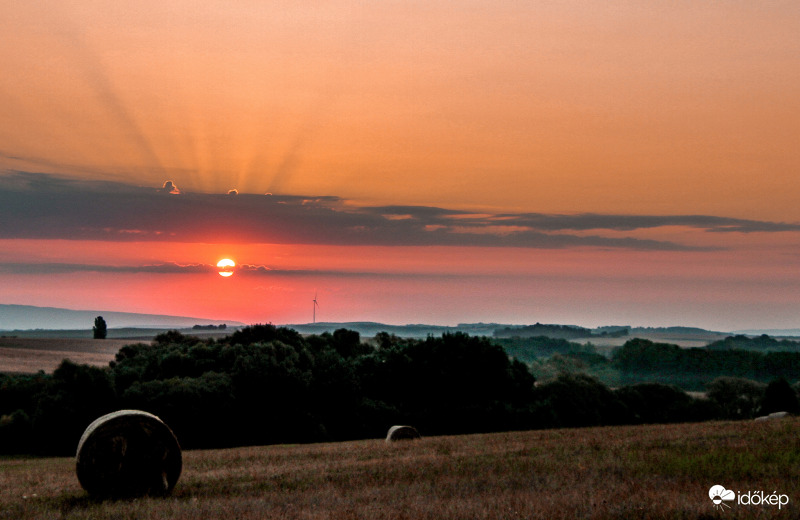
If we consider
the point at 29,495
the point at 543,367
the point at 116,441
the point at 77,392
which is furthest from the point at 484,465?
the point at 543,367

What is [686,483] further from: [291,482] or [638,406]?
[638,406]

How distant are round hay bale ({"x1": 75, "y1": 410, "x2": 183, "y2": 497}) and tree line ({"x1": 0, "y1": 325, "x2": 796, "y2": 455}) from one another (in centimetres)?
3646

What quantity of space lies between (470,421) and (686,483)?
154 feet

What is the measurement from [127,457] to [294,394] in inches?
1628

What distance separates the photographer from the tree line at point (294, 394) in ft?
175

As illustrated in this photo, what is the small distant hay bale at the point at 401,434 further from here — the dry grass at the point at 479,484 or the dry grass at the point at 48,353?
the dry grass at the point at 48,353

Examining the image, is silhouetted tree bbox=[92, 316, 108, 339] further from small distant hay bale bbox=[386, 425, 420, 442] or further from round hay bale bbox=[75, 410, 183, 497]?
round hay bale bbox=[75, 410, 183, 497]

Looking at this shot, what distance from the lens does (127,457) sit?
1670cm

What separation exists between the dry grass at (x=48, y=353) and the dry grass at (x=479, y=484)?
3276 inches

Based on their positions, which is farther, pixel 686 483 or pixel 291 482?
pixel 291 482

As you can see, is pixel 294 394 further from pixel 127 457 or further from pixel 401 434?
pixel 127 457

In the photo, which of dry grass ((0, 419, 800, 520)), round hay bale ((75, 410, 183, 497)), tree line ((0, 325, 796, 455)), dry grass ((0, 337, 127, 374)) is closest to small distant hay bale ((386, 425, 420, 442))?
dry grass ((0, 419, 800, 520))

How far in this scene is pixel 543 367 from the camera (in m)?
136

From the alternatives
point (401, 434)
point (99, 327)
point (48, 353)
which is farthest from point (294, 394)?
point (99, 327)
